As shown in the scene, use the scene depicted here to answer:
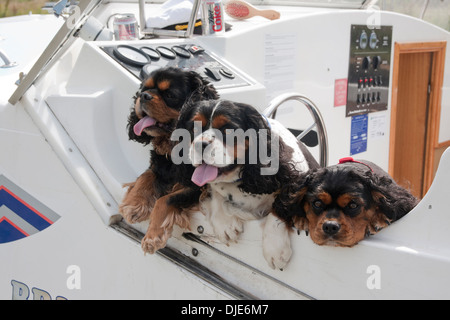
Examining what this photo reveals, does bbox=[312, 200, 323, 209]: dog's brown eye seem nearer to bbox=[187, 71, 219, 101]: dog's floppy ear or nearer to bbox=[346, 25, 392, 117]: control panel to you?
bbox=[187, 71, 219, 101]: dog's floppy ear

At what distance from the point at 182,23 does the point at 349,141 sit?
1544 mm

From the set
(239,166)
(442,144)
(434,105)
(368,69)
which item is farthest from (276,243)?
(442,144)

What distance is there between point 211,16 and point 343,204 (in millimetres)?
1509

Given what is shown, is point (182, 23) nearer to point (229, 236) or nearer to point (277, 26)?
point (277, 26)

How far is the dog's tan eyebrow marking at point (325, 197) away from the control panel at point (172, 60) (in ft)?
2.89

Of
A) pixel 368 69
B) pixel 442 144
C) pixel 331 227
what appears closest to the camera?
pixel 331 227

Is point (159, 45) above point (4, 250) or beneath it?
above

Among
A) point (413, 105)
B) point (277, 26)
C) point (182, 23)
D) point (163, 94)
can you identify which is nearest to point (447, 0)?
point (413, 105)

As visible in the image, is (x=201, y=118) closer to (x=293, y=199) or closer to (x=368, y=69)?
(x=293, y=199)

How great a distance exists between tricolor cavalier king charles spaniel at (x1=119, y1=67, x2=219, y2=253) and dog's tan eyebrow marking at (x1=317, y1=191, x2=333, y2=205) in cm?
51

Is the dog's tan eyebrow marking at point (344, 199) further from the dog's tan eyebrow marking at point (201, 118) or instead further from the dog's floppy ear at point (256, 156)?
the dog's tan eyebrow marking at point (201, 118)

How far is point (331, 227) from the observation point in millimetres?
1499

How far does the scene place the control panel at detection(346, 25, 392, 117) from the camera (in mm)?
3664
